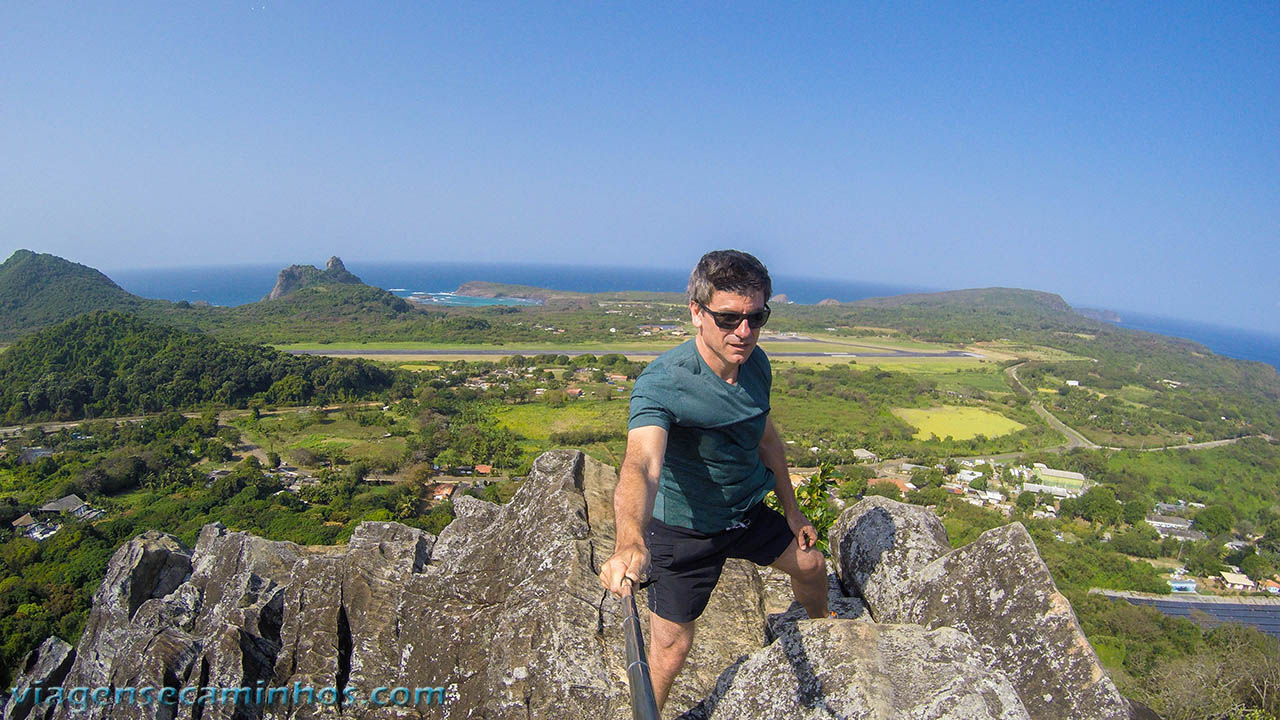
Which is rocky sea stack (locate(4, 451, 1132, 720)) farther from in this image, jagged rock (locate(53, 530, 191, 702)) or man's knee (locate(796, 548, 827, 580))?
man's knee (locate(796, 548, 827, 580))

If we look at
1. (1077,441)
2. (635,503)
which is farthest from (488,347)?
(635,503)

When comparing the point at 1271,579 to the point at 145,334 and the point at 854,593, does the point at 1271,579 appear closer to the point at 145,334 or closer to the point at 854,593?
the point at 854,593

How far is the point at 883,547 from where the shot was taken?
17.9 feet

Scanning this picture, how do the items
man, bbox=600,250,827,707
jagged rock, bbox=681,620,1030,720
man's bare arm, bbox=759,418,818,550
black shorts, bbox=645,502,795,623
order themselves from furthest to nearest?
man's bare arm, bbox=759,418,818,550, black shorts, bbox=645,502,795,623, man, bbox=600,250,827,707, jagged rock, bbox=681,620,1030,720

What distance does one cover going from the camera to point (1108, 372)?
10800 centimetres

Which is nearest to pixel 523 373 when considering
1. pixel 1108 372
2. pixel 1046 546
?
pixel 1046 546

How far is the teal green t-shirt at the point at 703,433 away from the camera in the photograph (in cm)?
335

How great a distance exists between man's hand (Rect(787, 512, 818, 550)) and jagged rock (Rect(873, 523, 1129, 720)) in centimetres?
132

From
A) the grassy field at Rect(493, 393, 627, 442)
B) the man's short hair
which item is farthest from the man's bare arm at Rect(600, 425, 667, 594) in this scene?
the grassy field at Rect(493, 393, 627, 442)

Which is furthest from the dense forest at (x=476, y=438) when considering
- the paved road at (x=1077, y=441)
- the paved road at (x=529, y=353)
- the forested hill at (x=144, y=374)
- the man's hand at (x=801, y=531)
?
the paved road at (x=529, y=353)

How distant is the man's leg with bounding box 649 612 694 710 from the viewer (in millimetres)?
3756

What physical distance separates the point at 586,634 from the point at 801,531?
1.87 meters

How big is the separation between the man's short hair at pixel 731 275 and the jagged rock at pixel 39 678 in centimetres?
1228

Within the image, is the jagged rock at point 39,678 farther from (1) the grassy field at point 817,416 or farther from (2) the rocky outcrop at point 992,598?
(1) the grassy field at point 817,416
